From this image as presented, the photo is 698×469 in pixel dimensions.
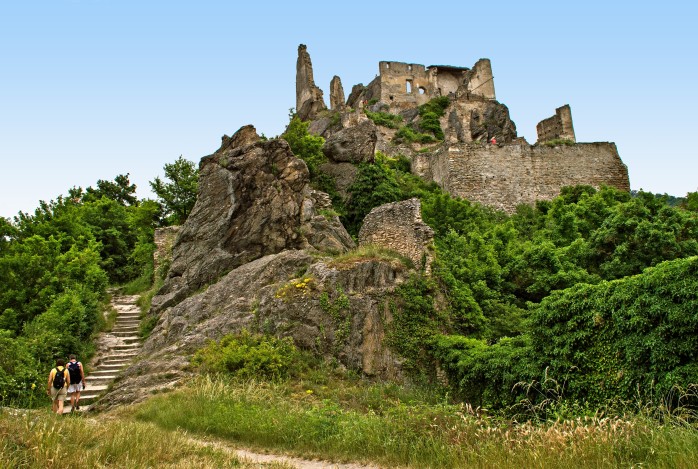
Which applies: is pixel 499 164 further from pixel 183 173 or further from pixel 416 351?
pixel 416 351

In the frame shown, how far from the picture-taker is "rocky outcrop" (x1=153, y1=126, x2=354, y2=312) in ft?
54.8

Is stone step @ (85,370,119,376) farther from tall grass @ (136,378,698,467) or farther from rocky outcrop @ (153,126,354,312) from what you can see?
tall grass @ (136,378,698,467)

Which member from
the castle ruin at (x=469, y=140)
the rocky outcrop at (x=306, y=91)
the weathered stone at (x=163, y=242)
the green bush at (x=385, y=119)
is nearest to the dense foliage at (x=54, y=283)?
the weathered stone at (x=163, y=242)

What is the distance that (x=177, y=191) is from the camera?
24.2 meters

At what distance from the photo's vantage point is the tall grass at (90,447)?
19.0ft

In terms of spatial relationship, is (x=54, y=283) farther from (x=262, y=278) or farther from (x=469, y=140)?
Result: (x=469, y=140)

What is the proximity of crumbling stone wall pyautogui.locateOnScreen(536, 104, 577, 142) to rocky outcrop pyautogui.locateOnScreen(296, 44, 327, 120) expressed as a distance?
1846 cm

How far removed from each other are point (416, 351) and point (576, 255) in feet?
23.9

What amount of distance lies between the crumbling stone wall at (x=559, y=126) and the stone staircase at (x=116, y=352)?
32257 mm

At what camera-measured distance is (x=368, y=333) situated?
1290 centimetres

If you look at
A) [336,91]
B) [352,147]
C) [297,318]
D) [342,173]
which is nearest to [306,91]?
[336,91]

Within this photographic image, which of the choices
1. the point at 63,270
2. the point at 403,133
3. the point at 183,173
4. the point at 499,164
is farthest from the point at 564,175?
the point at 63,270

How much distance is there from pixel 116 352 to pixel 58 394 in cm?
402

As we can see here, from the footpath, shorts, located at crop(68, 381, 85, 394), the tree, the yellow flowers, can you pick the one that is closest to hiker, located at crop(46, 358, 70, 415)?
shorts, located at crop(68, 381, 85, 394)
